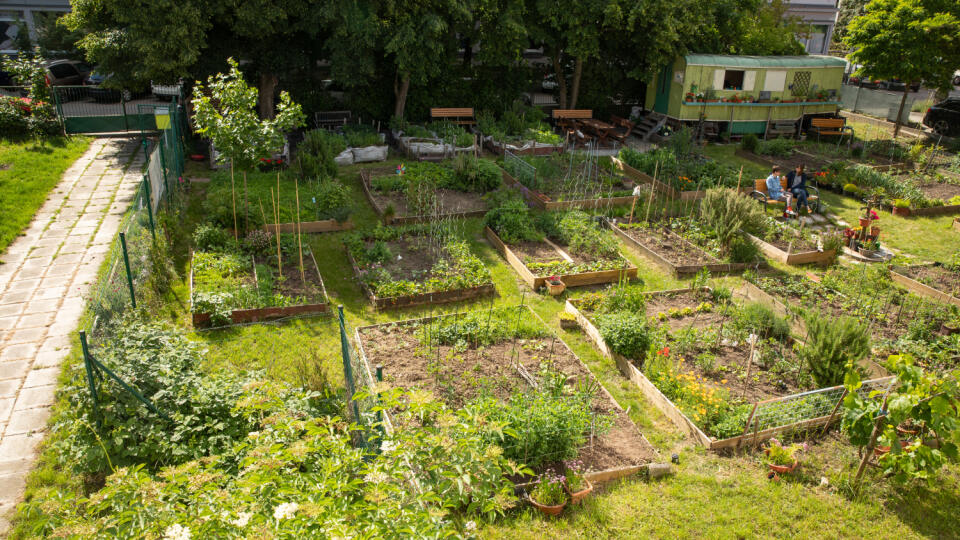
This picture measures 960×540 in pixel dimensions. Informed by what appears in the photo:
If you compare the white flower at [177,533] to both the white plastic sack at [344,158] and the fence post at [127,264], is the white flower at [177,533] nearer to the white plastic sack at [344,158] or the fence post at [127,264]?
the fence post at [127,264]

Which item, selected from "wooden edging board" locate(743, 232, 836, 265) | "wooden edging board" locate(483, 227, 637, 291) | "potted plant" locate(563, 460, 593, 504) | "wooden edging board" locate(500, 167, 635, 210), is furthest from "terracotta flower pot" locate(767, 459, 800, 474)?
"wooden edging board" locate(500, 167, 635, 210)

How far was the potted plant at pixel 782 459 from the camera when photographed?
6355mm

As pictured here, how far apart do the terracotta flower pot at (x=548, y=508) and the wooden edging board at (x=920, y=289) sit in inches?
302

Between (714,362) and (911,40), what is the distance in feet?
49.0

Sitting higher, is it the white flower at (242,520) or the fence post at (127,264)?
the white flower at (242,520)

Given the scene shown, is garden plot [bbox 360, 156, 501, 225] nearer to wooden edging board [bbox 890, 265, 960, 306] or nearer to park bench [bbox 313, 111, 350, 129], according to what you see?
park bench [bbox 313, 111, 350, 129]

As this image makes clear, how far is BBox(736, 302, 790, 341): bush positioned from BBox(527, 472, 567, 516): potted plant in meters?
4.19

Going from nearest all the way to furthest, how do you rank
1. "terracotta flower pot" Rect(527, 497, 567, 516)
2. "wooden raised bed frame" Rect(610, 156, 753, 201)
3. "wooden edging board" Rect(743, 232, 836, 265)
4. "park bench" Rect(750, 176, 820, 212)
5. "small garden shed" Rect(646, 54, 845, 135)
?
1. "terracotta flower pot" Rect(527, 497, 567, 516)
2. "wooden edging board" Rect(743, 232, 836, 265)
3. "park bench" Rect(750, 176, 820, 212)
4. "wooden raised bed frame" Rect(610, 156, 753, 201)
5. "small garden shed" Rect(646, 54, 845, 135)

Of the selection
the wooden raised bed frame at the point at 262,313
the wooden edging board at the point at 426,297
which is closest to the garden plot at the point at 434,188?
the wooden edging board at the point at 426,297

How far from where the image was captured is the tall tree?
1727 cm

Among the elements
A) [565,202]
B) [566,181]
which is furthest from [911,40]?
[565,202]

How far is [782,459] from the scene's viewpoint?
6.38 meters

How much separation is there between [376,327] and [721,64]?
14438 mm

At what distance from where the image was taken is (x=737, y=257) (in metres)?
11.0
